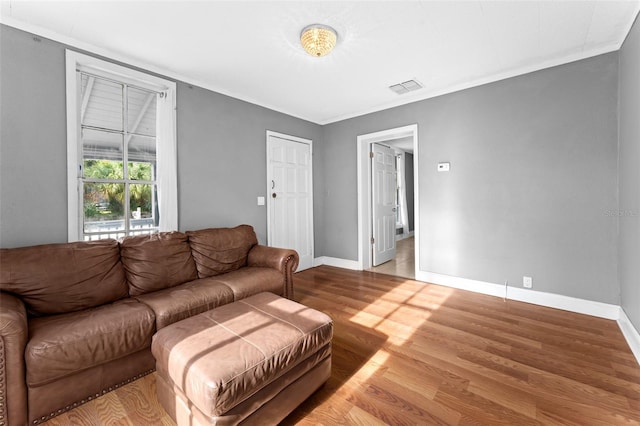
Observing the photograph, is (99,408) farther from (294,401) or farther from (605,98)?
(605,98)

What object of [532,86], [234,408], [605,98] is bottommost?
[234,408]

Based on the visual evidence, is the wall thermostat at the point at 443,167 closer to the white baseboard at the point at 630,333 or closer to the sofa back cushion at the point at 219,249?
the white baseboard at the point at 630,333

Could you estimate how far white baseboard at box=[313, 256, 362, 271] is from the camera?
15.2 ft

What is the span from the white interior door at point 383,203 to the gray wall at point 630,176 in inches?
114

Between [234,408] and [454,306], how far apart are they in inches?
102

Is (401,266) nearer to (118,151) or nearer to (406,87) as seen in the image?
(406,87)

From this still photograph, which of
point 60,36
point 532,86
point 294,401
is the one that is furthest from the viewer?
point 532,86

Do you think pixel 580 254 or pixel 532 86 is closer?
pixel 580 254

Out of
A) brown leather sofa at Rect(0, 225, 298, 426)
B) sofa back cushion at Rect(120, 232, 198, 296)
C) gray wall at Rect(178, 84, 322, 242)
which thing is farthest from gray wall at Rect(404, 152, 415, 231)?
sofa back cushion at Rect(120, 232, 198, 296)

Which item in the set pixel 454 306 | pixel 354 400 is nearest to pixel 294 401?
pixel 354 400

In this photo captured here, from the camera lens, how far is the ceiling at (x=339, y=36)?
80.2 inches

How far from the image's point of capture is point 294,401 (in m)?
1.50

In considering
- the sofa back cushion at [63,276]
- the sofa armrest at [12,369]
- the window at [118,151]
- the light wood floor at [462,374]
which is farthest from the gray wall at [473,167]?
the sofa armrest at [12,369]

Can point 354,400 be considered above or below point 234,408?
below
